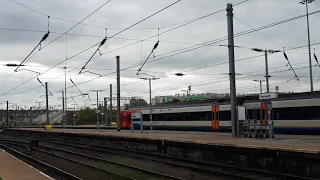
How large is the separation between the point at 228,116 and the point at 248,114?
2.91 meters

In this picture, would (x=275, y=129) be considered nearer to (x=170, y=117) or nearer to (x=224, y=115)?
(x=224, y=115)

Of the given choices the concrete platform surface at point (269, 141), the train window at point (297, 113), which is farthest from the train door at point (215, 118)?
the concrete platform surface at point (269, 141)

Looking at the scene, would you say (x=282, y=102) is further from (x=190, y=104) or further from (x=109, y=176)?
(x=109, y=176)

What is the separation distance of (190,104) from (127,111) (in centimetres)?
1593

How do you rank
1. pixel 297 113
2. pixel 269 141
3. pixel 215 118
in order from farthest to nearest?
pixel 215 118 < pixel 297 113 < pixel 269 141

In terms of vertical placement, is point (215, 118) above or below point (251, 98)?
below

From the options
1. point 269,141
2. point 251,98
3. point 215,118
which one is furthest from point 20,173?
point 215,118

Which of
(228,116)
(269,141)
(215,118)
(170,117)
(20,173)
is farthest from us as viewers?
(170,117)

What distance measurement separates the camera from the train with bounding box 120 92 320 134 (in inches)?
1033

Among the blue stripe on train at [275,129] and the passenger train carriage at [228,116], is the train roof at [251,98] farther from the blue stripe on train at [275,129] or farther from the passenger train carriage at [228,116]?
the blue stripe on train at [275,129]

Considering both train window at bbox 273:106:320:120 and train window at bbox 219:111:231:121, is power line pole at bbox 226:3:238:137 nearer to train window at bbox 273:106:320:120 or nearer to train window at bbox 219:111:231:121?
train window at bbox 273:106:320:120

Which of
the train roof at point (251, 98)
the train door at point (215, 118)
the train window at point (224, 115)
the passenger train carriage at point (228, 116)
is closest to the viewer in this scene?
the passenger train carriage at point (228, 116)

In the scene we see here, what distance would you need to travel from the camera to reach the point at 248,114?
30.5 m

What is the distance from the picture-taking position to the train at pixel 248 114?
86.1 ft
